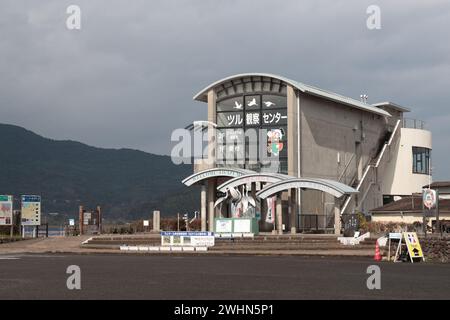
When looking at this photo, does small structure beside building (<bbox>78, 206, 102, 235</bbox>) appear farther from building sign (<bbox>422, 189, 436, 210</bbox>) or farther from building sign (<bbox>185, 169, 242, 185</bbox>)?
building sign (<bbox>422, 189, 436, 210</bbox>)

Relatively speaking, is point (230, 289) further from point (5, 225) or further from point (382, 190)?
point (382, 190)

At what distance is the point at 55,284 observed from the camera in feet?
53.8

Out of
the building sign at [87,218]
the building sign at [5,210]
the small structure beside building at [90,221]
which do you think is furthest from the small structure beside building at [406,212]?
the building sign at [5,210]

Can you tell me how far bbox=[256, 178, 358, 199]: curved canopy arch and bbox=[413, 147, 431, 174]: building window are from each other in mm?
22248

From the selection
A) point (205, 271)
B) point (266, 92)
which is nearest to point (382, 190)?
point (266, 92)

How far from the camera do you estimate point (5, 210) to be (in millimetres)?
47062

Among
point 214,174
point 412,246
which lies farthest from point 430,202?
point 214,174

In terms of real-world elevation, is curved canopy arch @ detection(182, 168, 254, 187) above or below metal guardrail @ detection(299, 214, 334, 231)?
above

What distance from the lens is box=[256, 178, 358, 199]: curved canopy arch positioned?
4078cm

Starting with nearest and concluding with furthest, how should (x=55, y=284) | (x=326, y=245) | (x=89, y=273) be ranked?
(x=55, y=284)
(x=89, y=273)
(x=326, y=245)

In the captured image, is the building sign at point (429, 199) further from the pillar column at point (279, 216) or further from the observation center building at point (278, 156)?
the pillar column at point (279, 216)


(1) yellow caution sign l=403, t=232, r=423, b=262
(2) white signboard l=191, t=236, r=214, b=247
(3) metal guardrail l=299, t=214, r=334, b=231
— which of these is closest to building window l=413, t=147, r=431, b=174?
(3) metal guardrail l=299, t=214, r=334, b=231

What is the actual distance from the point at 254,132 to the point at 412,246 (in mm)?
23918
